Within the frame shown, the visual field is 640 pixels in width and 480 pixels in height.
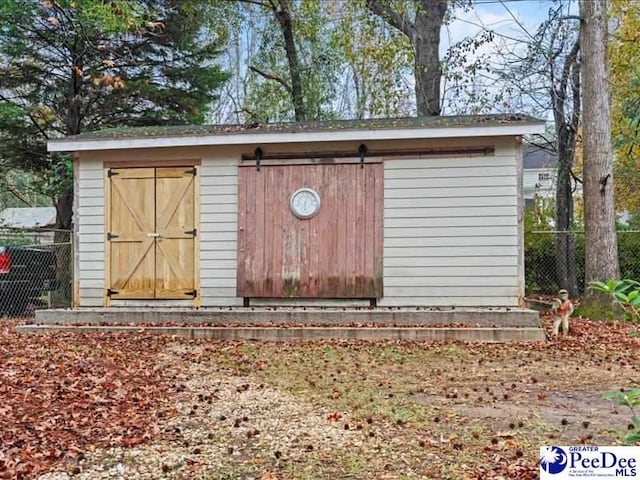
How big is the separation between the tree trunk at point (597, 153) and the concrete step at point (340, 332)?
2598 millimetres

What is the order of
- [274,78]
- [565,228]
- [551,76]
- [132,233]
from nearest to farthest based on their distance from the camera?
[132,233]
[551,76]
[565,228]
[274,78]

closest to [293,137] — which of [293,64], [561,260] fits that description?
[561,260]

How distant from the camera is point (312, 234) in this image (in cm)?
794

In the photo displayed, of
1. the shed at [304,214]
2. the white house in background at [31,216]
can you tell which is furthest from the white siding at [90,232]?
the white house in background at [31,216]

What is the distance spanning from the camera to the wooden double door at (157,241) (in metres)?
8.20

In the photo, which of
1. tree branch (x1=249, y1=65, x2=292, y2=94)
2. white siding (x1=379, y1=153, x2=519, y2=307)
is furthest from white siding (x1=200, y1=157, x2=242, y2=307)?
tree branch (x1=249, y1=65, x2=292, y2=94)

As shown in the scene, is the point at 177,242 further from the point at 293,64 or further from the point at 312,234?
the point at 293,64

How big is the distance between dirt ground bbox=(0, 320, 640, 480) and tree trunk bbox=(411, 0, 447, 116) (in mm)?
8921

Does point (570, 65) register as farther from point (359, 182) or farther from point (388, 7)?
point (359, 182)

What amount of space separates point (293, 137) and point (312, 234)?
4.18 feet

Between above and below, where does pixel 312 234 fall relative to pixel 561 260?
above

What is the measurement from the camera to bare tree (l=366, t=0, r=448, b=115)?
46.6 ft

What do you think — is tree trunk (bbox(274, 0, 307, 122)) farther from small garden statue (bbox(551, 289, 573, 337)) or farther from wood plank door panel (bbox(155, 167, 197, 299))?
small garden statue (bbox(551, 289, 573, 337))

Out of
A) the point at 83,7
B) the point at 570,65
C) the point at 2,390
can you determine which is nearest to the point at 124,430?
the point at 2,390
